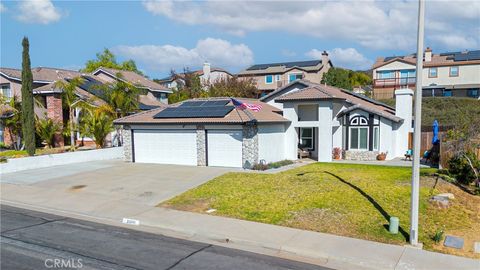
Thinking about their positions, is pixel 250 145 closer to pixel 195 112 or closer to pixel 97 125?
pixel 195 112

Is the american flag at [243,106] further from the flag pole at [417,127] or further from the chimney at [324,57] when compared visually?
the chimney at [324,57]

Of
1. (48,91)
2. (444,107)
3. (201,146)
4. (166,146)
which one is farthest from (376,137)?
(48,91)

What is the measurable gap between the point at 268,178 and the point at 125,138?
11901mm

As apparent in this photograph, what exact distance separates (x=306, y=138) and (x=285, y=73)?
100 ft

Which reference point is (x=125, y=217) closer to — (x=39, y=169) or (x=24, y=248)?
(x=24, y=248)

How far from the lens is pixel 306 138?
27188 millimetres

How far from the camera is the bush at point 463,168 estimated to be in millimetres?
15219

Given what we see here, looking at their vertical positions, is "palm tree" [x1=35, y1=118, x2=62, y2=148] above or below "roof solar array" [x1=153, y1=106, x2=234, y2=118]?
below

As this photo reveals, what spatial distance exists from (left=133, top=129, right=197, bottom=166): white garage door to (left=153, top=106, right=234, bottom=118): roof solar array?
1024 mm

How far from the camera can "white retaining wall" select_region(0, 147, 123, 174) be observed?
21.1m

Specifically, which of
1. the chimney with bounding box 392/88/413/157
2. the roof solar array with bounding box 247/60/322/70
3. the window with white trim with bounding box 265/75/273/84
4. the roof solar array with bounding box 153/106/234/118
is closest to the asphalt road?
the roof solar array with bounding box 153/106/234/118

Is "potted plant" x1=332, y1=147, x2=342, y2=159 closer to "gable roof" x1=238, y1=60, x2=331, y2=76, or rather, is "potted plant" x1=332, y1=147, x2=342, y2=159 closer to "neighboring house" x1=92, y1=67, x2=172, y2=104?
"neighboring house" x1=92, y1=67, x2=172, y2=104

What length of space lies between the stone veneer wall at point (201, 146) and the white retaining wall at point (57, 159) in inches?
319

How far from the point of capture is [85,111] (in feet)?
95.7
